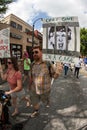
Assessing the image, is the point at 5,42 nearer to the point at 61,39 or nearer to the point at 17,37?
the point at 61,39

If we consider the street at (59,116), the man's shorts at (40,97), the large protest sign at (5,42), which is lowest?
the street at (59,116)

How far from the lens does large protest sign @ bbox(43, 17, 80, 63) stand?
5484 millimetres

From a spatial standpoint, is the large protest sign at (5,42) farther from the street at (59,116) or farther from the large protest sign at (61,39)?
the street at (59,116)

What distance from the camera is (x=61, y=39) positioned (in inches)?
223

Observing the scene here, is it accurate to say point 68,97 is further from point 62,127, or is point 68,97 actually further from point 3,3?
point 3,3

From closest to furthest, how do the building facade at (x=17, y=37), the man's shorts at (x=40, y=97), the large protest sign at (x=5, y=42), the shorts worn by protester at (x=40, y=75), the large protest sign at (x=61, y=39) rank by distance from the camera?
the large protest sign at (x=61, y=39)
the shorts worn by protester at (x=40, y=75)
the man's shorts at (x=40, y=97)
the large protest sign at (x=5, y=42)
the building facade at (x=17, y=37)

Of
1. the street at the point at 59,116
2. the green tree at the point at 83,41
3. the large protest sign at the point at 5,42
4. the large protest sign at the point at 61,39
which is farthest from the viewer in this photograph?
the green tree at the point at 83,41

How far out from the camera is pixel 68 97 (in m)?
10.1

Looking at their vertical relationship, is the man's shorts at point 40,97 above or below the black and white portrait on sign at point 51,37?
below

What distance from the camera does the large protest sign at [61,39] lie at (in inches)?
216

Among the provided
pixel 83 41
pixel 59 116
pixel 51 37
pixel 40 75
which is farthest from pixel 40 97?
pixel 83 41

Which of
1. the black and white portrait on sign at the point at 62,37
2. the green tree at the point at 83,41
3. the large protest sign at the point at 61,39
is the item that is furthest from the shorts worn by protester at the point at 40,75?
the green tree at the point at 83,41

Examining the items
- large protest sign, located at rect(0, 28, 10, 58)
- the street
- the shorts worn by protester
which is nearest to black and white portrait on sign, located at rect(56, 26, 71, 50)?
the shorts worn by protester

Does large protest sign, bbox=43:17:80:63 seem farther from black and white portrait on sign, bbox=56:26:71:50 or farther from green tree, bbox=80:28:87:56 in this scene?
green tree, bbox=80:28:87:56
